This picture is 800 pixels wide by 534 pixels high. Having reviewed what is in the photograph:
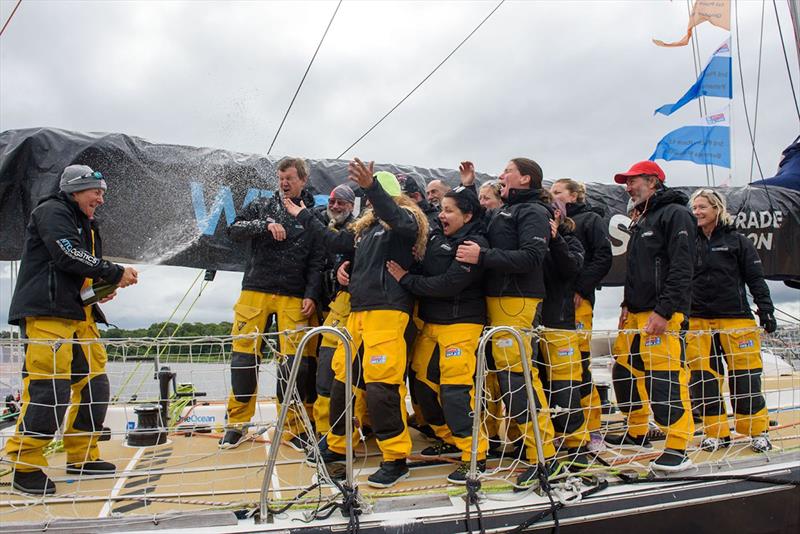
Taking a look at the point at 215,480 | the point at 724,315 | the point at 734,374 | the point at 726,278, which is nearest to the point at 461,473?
the point at 215,480

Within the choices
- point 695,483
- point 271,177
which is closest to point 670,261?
point 695,483

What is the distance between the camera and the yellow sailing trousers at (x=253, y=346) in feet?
13.9

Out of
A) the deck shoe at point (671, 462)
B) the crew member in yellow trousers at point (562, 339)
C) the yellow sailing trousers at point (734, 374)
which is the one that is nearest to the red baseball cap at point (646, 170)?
the crew member in yellow trousers at point (562, 339)

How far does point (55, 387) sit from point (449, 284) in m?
2.15

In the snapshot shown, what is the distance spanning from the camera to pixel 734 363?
452 cm

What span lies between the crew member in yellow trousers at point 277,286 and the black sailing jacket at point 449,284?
953 millimetres

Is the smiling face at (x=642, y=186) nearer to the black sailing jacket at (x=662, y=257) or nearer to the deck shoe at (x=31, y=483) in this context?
the black sailing jacket at (x=662, y=257)

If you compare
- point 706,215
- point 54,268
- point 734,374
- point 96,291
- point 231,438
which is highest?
point 706,215

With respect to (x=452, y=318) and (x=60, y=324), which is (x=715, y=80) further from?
(x=60, y=324)

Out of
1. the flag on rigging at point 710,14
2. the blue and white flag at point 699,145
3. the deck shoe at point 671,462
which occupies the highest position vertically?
the flag on rigging at point 710,14

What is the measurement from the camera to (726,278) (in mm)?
4633

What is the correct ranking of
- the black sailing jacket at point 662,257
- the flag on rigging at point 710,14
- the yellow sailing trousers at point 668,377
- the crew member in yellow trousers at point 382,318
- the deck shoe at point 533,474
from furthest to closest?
the flag on rigging at point 710,14 < the black sailing jacket at point 662,257 < the yellow sailing trousers at point 668,377 < the crew member in yellow trousers at point 382,318 < the deck shoe at point 533,474

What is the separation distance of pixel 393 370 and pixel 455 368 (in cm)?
36

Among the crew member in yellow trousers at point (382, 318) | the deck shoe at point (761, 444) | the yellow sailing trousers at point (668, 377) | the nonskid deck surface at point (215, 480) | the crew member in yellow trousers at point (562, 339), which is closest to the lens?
the nonskid deck surface at point (215, 480)
